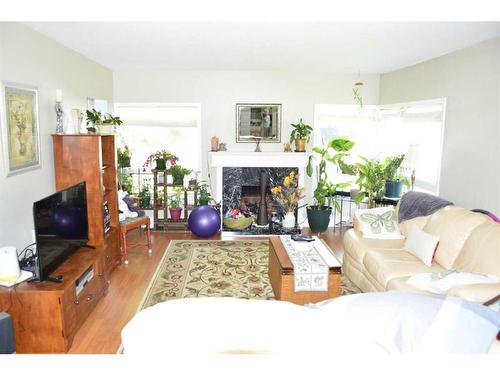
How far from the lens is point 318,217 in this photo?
611cm

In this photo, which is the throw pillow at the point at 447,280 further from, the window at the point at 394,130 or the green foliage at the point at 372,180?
the green foliage at the point at 372,180

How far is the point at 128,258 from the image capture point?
5023mm

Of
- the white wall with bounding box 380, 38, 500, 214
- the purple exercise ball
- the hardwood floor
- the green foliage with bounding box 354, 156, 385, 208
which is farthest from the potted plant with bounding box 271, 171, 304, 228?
the white wall with bounding box 380, 38, 500, 214

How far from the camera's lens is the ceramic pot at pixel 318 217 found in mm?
6109

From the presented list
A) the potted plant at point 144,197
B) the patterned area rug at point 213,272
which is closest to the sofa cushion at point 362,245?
the patterned area rug at point 213,272

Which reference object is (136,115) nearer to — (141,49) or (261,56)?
(141,49)

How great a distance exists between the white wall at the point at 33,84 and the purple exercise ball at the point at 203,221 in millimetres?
2126

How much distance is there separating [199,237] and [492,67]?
4.25m

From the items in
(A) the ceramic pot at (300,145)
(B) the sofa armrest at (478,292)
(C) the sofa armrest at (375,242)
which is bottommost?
(C) the sofa armrest at (375,242)

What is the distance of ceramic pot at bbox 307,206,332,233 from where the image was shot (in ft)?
20.0

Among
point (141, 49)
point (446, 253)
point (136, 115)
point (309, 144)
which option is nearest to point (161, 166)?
point (136, 115)

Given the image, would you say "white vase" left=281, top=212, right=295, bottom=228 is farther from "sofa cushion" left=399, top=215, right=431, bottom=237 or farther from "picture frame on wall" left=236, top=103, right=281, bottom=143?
"sofa cushion" left=399, top=215, right=431, bottom=237

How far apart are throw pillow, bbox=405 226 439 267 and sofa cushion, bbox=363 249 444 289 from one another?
0.05 m

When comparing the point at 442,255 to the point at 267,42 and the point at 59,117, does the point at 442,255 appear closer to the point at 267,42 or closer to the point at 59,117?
the point at 267,42
